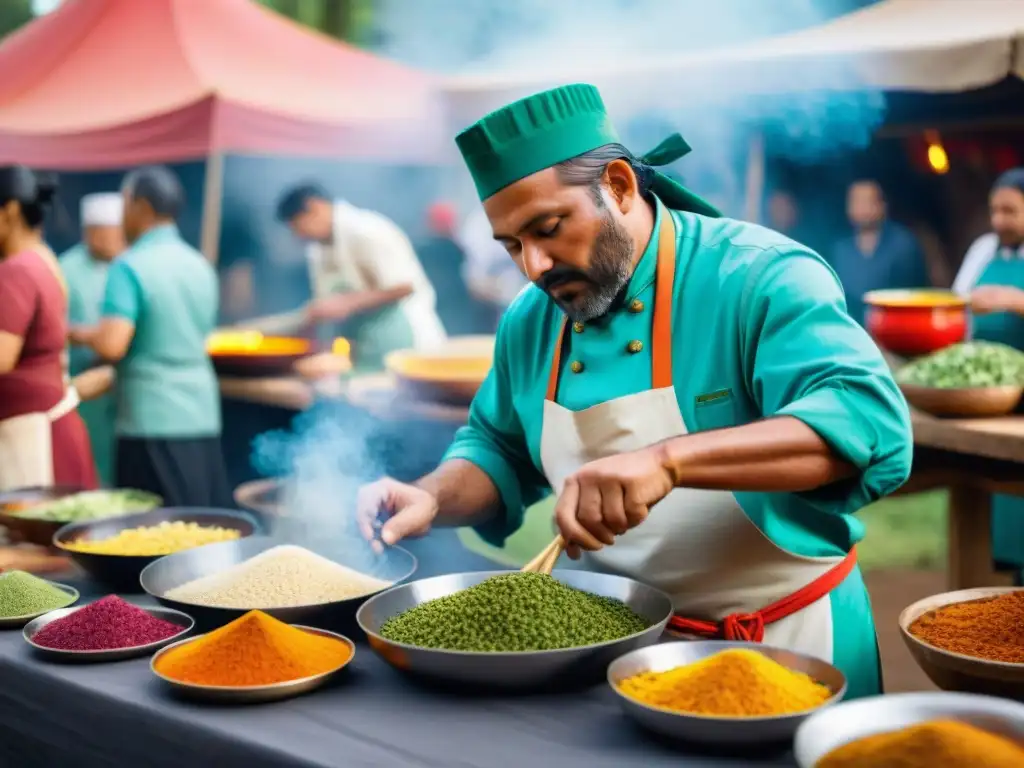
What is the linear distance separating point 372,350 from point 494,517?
3.57 metres

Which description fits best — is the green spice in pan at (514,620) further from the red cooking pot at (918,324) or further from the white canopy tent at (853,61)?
the white canopy tent at (853,61)

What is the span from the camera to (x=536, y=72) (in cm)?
606

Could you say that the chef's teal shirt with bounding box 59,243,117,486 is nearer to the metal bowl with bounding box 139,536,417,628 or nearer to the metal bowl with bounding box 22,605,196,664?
the metal bowl with bounding box 139,536,417,628

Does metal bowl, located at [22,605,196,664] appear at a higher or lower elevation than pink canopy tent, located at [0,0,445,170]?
lower

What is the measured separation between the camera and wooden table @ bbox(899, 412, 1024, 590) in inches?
136

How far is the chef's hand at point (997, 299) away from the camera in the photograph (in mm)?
3893

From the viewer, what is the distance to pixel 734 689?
1.32 meters

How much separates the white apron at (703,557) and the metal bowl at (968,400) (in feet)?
6.23

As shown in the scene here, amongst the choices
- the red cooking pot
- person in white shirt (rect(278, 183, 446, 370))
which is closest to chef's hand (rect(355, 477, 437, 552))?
the red cooking pot

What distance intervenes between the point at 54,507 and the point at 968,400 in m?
2.80

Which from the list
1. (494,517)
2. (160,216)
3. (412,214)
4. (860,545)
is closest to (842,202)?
(860,545)

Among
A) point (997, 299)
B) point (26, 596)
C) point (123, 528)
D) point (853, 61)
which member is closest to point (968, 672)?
point (26, 596)

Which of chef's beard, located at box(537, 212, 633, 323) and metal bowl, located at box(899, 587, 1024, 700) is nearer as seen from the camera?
metal bowl, located at box(899, 587, 1024, 700)

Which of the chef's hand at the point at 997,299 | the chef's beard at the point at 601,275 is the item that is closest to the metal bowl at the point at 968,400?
the chef's hand at the point at 997,299
